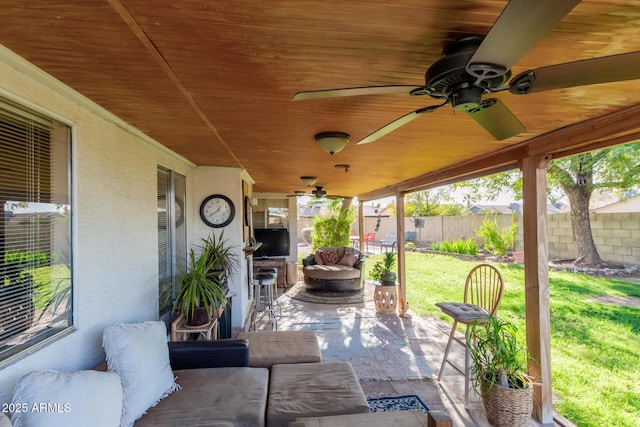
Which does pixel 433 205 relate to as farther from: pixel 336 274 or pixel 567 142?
pixel 567 142

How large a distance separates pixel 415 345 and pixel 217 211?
9.76ft

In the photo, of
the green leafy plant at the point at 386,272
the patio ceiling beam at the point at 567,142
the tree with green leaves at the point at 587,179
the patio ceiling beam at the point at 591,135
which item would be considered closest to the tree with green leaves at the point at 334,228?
the green leafy plant at the point at 386,272

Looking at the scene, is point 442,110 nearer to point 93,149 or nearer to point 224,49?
point 224,49

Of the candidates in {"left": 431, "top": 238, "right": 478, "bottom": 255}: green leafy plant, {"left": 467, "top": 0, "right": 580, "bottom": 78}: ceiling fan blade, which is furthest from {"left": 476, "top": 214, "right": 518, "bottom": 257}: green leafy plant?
{"left": 467, "top": 0, "right": 580, "bottom": 78}: ceiling fan blade

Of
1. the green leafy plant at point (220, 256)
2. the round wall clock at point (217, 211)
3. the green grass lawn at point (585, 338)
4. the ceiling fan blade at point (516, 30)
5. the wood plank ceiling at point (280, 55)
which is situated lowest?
the green grass lawn at point (585, 338)

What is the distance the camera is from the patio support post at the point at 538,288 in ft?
8.03

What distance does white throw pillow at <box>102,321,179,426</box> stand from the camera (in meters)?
1.70

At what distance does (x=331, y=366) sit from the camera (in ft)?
7.65

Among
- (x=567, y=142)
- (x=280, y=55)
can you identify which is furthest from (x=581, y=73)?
(x=567, y=142)

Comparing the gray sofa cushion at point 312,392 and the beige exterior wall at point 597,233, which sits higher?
the beige exterior wall at point 597,233

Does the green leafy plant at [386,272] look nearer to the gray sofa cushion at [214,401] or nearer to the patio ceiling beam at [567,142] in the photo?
the patio ceiling beam at [567,142]

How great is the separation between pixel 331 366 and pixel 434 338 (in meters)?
2.34

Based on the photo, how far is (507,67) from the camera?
1.00 meters

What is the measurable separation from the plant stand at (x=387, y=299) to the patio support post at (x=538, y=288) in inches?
104
